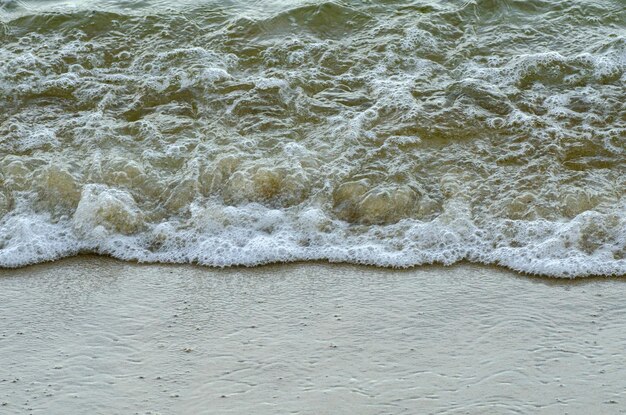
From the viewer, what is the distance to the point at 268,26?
789 centimetres

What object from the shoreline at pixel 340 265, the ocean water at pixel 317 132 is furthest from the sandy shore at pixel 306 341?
the ocean water at pixel 317 132

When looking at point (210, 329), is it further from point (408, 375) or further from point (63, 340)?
point (408, 375)

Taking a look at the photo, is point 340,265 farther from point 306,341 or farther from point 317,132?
point 317,132

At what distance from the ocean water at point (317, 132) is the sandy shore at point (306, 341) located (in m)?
0.24

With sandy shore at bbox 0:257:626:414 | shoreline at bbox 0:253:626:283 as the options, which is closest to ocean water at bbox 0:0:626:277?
shoreline at bbox 0:253:626:283

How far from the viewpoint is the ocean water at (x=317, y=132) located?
541 cm

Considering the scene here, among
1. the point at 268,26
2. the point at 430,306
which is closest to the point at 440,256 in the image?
the point at 430,306

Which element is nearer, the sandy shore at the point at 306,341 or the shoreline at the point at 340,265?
the sandy shore at the point at 306,341

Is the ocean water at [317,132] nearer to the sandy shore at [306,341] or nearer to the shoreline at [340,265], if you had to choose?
the shoreline at [340,265]

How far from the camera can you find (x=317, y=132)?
6371mm

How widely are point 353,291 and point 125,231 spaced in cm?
149

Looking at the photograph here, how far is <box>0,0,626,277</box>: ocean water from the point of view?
5.41 metres

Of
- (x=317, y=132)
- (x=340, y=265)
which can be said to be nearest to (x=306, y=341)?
(x=340, y=265)

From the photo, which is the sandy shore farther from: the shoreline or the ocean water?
the ocean water
